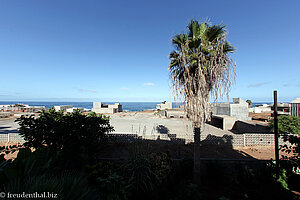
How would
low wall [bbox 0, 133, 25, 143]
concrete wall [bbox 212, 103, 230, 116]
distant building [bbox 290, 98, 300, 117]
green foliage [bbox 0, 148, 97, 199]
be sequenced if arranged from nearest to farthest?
green foliage [bbox 0, 148, 97, 199], low wall [bbox 0, 133, 25, 143], distant building [bbox 290, 98, 300, 117], concrete wall [bbox 212, 103, 230, 116]

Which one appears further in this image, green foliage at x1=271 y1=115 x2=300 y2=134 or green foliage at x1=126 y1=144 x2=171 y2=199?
green foliage at x1=271 y1=115 x2=300 y2=134

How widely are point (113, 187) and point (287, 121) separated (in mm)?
11252

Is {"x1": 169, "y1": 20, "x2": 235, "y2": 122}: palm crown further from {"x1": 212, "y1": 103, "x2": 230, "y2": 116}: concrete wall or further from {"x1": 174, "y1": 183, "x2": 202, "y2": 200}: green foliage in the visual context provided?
{"x1": 212, "y1": 103, "x2": 230, "y2": 116}: concrete wall

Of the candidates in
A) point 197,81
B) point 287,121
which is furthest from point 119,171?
point 287,121

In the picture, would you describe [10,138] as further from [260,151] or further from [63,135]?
[260,151]

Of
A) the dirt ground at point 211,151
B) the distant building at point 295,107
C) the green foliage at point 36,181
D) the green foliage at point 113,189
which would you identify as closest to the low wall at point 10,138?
the dirt ground at point 211,151

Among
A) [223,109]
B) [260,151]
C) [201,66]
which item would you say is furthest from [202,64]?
[223,109]

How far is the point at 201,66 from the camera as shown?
352cm

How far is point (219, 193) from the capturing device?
3449 millimetres

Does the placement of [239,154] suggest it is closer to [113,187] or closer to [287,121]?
[287,121]

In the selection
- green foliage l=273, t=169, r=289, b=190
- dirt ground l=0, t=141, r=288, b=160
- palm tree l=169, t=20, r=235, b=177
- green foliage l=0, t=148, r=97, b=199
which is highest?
palm tree l=169, t=20, r=235, b=177

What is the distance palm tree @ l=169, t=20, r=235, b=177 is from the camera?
347 centimetres

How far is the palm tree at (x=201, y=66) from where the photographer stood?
11.4 feet

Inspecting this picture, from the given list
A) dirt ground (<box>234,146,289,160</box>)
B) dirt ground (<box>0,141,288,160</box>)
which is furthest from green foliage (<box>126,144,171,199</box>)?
dirt ground (<box>234,146,289,160</box>)
